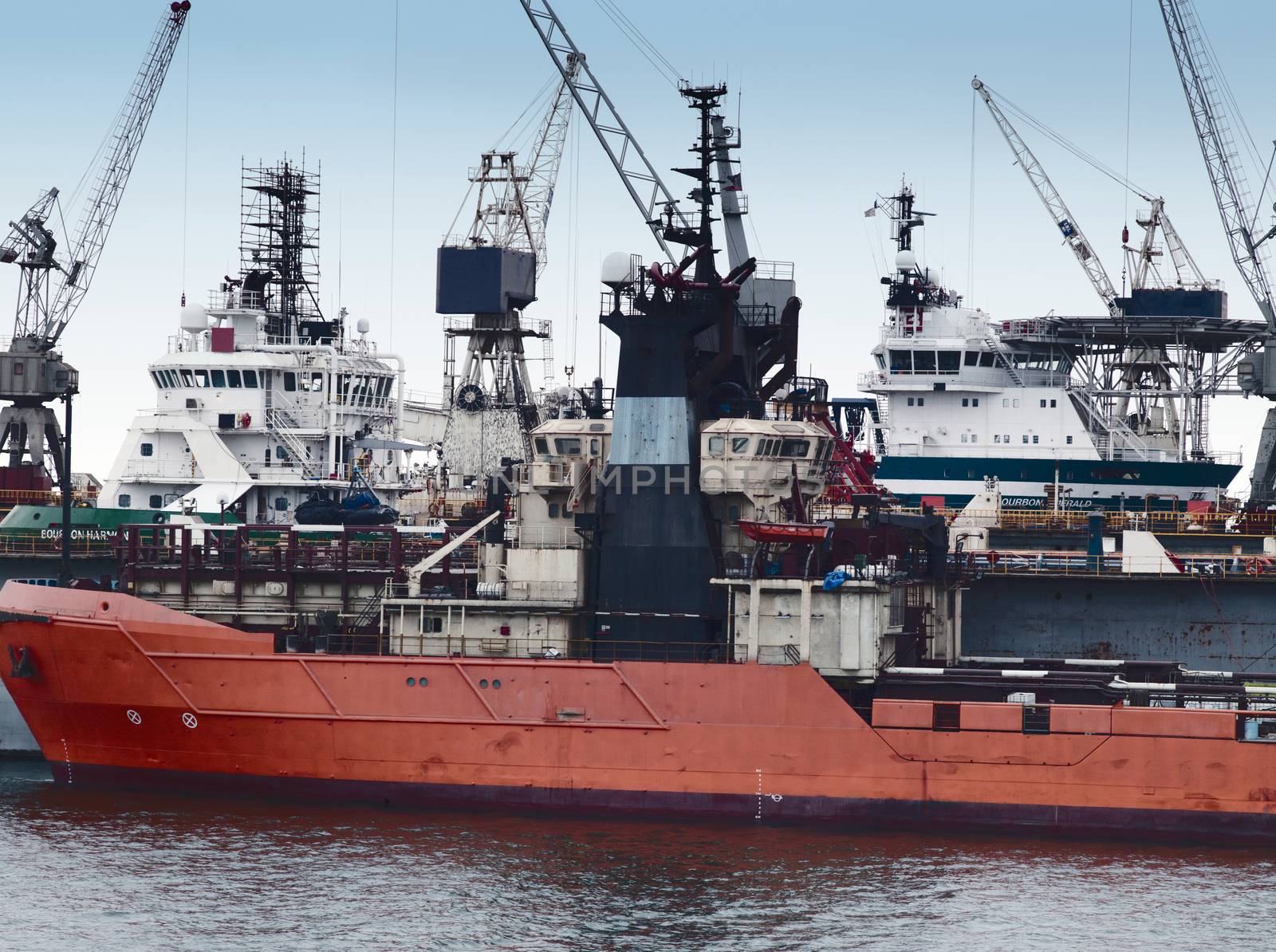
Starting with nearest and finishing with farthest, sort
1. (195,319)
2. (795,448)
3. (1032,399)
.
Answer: (795,448) → (195,319) → (1032,399)

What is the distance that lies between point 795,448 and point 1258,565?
12.6m

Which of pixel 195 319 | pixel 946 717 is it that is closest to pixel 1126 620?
pixel 946 717

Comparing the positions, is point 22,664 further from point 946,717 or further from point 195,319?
point 195,319

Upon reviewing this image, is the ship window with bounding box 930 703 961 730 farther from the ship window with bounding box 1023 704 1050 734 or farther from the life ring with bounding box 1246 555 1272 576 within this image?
the life ring with bounding box 1246 555 1272 576

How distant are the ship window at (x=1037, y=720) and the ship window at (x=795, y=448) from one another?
7.25 meters

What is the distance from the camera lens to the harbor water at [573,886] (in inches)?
1142

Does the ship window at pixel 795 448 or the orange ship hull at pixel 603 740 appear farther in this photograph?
the ship window at pixel 795 448

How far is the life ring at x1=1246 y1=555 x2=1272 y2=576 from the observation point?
43.4 meters

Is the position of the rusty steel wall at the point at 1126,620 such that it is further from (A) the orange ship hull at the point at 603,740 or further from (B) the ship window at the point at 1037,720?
(A) the orange ship hull at the point at 603,740

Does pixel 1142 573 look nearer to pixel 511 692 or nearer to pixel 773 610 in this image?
pixel 773 610

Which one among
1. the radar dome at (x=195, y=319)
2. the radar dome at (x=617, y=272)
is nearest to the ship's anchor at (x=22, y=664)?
the radar dome at (x=617, y=272)

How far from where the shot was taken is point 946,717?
35531 mm

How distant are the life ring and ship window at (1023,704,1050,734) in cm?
1045

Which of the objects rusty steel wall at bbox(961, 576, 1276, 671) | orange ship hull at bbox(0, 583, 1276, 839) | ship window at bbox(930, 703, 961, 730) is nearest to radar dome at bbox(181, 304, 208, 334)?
orange ship hull at bbox(0, 583, 1276, 839)
